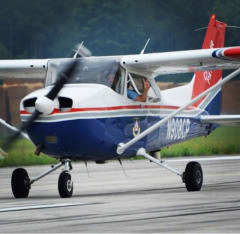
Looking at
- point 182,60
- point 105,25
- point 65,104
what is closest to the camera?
point 65,104

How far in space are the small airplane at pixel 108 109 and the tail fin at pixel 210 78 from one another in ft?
3.46

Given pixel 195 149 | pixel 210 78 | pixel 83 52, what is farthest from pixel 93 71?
pixel 195 149

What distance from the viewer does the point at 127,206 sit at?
12.6 m

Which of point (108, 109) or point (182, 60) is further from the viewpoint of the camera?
point (182, 60)

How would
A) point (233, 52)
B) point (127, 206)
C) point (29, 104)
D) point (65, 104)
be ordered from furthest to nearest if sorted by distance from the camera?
point (233, 52), point (29, 104), point (65, 104), point (127, 206)

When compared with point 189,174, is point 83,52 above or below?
above

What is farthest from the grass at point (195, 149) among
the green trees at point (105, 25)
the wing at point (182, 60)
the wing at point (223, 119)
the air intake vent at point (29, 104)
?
the air intake vent at point (29, 104)

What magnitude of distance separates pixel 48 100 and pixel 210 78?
6.17m

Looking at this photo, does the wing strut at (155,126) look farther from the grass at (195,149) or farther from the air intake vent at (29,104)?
the grass at (195,149)

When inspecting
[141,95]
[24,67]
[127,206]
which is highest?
[24,67]

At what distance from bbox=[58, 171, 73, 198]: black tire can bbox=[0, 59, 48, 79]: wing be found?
267cm

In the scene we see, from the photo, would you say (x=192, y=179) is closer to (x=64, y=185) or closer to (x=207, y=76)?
(x=64, y=185)

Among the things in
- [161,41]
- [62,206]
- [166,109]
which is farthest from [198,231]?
[161,41]

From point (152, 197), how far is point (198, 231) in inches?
174
